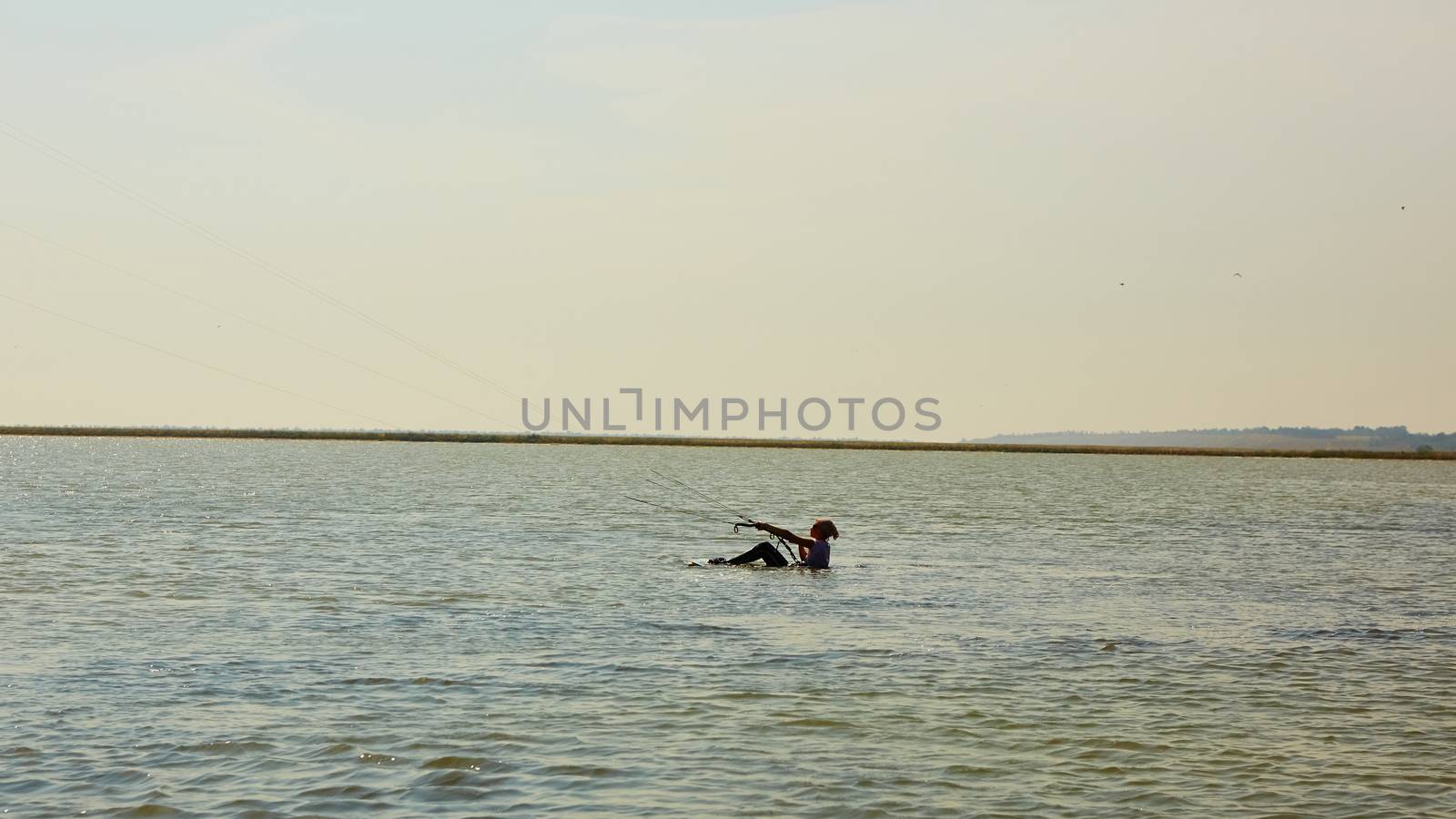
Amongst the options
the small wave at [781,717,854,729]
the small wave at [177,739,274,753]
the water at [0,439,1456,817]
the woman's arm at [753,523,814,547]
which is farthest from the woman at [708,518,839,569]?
the small wave at [177,739,274,753]

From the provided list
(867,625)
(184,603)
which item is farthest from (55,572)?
(867,625)

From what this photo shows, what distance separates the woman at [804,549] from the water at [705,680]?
1.62 feet

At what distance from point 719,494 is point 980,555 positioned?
42.5 m

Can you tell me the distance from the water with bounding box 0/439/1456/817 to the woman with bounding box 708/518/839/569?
494 millimetres

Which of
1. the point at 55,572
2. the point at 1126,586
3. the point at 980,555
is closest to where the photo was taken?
the point at 55,572

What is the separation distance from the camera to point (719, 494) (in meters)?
80.7

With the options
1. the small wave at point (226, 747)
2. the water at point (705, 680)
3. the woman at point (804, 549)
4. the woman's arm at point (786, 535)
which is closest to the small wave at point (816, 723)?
the water at point (705, 680)

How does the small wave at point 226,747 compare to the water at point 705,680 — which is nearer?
the water at point 705,680

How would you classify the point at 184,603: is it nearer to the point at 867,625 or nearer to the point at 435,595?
the point at 435,595

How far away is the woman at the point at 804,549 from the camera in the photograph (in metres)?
31.8

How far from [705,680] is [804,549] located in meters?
15.1

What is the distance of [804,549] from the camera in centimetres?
3284

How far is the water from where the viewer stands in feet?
42.3

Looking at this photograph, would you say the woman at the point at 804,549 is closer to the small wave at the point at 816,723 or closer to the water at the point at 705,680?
the water at the point at 705,680
